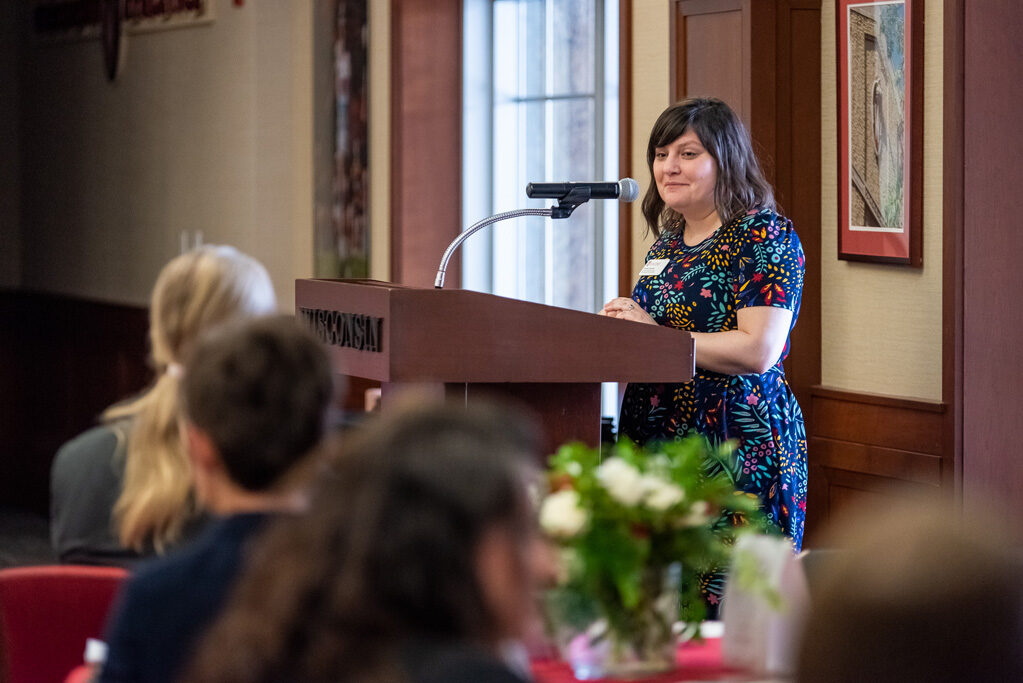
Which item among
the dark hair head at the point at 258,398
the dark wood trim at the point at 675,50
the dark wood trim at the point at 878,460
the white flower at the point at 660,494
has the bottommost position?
the dark wood trim at the point at 878,460

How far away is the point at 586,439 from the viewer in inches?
134

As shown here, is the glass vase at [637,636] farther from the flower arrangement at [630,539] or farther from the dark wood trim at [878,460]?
the dark wood trim at [878,460]

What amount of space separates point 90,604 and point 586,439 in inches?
52.7

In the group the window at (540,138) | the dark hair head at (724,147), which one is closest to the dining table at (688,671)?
the dark hair head at (724,147)

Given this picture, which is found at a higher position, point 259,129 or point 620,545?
point 259,129

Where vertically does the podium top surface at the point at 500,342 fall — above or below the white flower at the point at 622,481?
above

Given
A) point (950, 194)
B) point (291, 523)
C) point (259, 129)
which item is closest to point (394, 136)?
point (259, 129)

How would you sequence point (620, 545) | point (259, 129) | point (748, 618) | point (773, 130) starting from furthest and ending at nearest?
1. point (259, 129)
2. point (773, 130)
3. point (748, 618)
4. point (620, 545)

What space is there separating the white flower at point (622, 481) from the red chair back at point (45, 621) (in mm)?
843

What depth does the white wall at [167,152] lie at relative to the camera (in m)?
7.61

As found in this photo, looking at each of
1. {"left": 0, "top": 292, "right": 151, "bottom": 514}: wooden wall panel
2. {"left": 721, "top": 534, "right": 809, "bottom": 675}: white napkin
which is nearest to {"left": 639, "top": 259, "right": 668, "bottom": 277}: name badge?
{"left": 721, "top": 534, "right": 809, "bottom": 675}: white napkin

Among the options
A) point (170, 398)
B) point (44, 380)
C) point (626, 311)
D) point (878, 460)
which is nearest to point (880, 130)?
point (878, 460)

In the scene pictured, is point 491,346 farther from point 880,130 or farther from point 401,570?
point 401,570

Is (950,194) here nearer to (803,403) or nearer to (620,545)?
(803,403)
